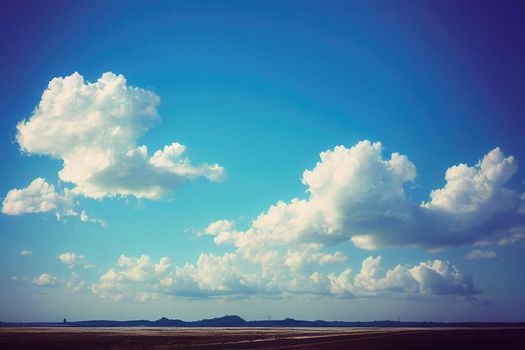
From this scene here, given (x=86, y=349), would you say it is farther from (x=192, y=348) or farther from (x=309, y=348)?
(x=309, y=348)

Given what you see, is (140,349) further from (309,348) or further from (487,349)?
(487,349)

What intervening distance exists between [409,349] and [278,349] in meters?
22.1

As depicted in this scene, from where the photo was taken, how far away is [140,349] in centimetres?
7062

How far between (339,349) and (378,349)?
6420 mm

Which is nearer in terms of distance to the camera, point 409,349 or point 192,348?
point 409,349

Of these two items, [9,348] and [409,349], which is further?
[9,348]

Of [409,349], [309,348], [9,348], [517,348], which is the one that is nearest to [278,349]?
[309,348]

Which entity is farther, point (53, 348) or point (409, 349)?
point (53, 348)

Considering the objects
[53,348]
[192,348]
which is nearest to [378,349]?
[192,348]

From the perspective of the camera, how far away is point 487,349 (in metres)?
65.0

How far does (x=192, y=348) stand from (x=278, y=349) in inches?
639

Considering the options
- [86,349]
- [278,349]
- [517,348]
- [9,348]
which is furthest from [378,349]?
[9,348]

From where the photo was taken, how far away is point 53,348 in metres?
72.8

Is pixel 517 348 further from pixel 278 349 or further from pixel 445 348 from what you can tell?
pixel 278 349
